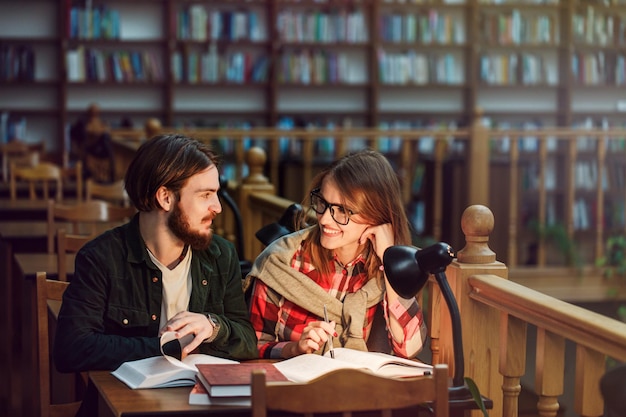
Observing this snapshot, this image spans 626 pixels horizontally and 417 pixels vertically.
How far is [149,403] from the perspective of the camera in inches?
68.6

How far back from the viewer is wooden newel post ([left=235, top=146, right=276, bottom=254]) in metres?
4.39

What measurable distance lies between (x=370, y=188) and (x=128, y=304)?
558mm

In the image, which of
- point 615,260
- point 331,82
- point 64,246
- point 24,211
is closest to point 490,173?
point 615,260

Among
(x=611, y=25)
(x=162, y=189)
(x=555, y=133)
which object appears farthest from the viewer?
(x=611, y=25)

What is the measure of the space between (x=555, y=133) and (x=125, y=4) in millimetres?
4139

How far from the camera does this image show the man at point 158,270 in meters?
2.09

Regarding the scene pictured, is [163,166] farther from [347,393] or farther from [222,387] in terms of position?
[347,393]

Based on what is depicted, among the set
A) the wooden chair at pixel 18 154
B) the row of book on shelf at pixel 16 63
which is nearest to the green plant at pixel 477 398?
the wooden chair at pixel 18 154

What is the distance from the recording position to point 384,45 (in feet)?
29.9

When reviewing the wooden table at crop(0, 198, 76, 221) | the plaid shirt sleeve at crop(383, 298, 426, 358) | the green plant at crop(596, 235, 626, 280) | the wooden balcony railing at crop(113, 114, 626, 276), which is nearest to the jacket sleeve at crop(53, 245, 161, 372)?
the plaid shirt sleeve at crop(383, 298, 426, 358)

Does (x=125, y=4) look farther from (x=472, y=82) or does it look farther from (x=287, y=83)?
(x=472, y=82)

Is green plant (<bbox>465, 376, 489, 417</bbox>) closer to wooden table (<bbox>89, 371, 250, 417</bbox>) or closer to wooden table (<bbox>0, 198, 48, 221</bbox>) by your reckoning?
wooden table (<bbox>89, 371, 250, 417</bbox>)

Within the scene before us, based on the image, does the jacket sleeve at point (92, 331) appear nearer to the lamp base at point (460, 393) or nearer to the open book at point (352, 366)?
the open book at point (352, 366)

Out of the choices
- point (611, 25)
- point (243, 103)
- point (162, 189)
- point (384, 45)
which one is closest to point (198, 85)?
point (243, 103)
